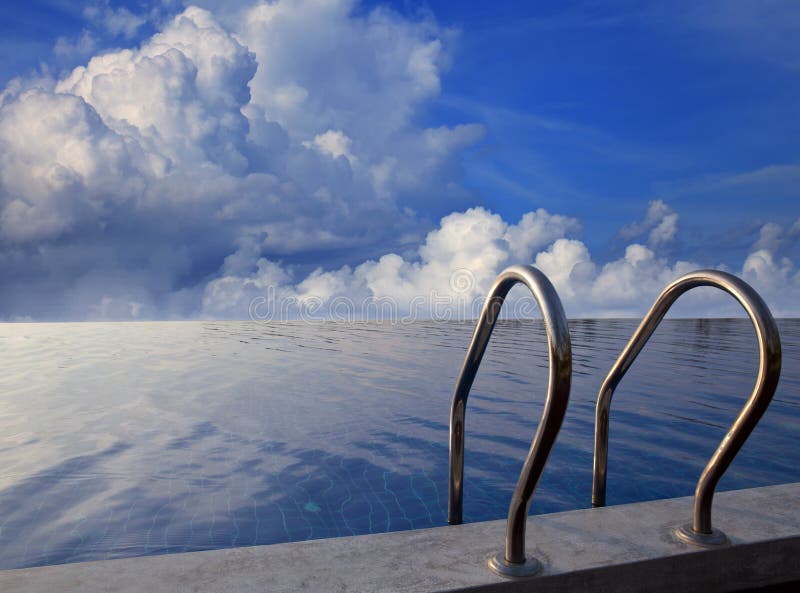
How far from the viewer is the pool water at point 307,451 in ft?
14.0

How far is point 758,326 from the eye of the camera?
171 cm

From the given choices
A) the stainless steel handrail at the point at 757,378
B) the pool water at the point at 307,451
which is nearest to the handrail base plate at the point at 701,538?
the stainless steel handrail at the point at 757,378

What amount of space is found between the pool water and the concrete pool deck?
243 centimetres

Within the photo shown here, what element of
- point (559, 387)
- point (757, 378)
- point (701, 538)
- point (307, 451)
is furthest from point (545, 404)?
point (307, 451)

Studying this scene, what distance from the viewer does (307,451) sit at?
5.95 metres

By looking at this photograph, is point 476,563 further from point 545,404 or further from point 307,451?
point 307,451

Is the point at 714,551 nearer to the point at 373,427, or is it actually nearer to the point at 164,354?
the point at 373,427

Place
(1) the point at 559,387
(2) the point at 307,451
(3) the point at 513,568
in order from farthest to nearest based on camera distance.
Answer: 1. (2) the point at 307,451
2. (3) the point at 513,568
3. (1) the point at 559,387

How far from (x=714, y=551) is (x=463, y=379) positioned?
1015 millimetres

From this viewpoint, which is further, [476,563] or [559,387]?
[476,563]

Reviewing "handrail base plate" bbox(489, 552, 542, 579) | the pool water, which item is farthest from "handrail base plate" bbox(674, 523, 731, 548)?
the pool water

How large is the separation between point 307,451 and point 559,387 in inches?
193

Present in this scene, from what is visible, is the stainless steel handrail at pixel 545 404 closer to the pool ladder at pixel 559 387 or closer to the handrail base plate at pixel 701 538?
the pool ladder at pixel 559 387

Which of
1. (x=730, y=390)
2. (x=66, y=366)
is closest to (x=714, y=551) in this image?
(x=730, y=390)
